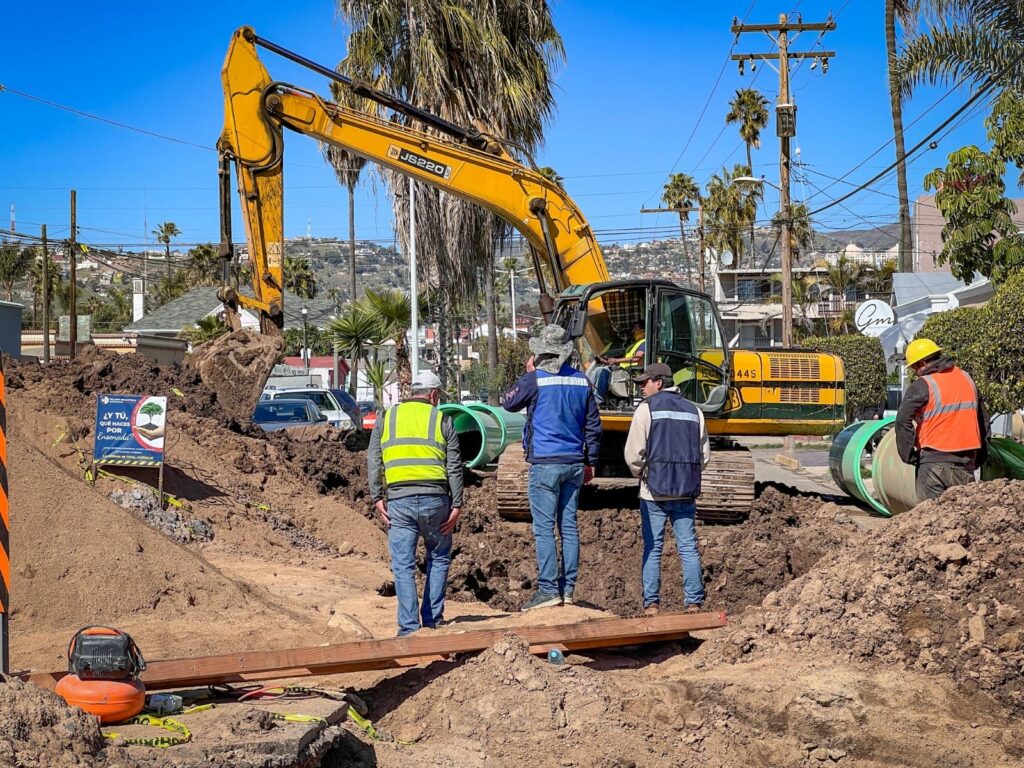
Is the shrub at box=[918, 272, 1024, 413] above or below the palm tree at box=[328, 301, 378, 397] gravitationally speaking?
below

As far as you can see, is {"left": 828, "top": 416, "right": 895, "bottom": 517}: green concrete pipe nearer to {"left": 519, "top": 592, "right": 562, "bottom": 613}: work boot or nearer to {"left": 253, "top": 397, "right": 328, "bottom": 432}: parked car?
{"left": 519, "top": 592, "right": 562, "bottom": 613}: work boot

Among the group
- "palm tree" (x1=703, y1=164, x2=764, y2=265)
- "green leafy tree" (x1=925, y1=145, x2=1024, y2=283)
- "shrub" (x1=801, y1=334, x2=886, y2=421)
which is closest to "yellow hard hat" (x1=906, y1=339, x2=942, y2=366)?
"green leafy tree" (x1=925, y1=145, x2=1024, y2=283)

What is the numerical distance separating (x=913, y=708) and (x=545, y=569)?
322 cm

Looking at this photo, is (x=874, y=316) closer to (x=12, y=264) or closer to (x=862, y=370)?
(x=862, y=370)

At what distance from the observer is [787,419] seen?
14273 millimetres

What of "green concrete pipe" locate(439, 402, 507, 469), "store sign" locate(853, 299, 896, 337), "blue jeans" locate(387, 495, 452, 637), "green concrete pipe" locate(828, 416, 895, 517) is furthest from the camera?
"store sign" locate(853, 299, 896, 337)

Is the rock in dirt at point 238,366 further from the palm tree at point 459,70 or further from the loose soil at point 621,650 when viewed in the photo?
the palm tree at point 459,70

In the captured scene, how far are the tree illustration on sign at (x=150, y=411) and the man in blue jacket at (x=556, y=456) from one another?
4.99 m

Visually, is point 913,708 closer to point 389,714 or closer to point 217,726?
point 389,714

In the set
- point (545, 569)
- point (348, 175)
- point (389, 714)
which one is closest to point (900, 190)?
point (348, 175)

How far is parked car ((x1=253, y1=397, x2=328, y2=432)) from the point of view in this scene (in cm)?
2162

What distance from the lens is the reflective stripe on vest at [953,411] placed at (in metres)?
9.27

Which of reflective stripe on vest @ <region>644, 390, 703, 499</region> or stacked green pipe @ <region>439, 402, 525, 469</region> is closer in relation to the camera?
reflective stripe on vest @ <region>644, 390, 703, 499</region>

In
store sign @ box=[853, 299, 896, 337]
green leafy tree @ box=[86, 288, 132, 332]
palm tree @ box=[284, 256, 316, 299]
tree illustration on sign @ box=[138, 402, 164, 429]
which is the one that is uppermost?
palm tree @ box=[284, 256, 316, 299]
